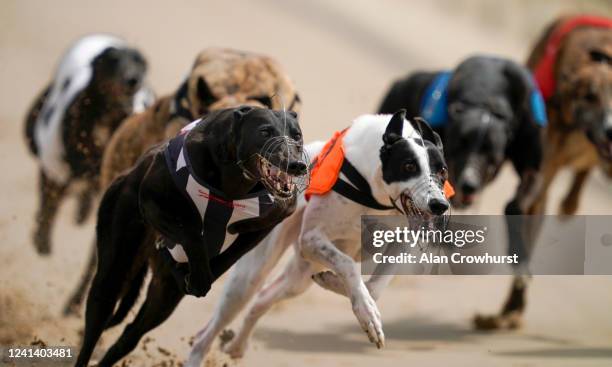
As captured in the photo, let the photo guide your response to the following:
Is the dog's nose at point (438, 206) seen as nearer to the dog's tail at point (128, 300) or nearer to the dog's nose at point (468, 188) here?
the dog's tail at point (128, 300)

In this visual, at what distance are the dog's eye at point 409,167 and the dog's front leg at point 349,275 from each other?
1.45ft

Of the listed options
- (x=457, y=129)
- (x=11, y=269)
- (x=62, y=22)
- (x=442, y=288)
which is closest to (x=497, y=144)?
(x=457, y=129)

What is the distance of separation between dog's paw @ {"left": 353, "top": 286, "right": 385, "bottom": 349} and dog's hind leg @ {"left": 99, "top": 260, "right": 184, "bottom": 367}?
0.75 meters

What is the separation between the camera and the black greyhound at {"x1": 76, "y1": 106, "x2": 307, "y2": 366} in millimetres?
4273

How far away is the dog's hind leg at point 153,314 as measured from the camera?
4.95 metres

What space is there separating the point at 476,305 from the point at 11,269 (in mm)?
3233

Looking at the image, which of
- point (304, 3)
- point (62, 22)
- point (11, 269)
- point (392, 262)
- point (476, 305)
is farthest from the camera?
point (304, 3)

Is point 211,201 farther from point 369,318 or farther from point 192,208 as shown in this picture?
point 369,318

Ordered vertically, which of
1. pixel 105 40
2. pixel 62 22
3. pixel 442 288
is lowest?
pixel 62 22

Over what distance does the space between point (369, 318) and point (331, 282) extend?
380 mm

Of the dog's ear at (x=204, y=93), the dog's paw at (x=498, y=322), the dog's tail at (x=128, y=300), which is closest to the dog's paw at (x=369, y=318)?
the dog's tail at (x=128, y=300)

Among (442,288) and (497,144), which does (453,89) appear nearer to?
(497,144)

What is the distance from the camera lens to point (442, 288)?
9.41m

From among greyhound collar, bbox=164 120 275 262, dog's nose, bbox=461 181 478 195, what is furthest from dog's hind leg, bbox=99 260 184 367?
dog's nose, bbox=461 181 478 195
